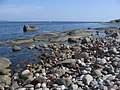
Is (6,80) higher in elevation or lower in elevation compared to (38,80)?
lower

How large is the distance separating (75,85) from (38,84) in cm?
173

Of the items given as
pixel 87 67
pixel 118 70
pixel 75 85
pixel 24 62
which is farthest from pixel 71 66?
pixel 24 62

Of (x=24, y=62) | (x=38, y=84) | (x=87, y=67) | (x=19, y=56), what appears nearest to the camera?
(x=38, y=84)

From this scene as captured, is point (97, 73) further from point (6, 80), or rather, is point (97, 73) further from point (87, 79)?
point (6, 80)

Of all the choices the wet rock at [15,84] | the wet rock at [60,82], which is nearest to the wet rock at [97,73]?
the wet rock at [60,82]

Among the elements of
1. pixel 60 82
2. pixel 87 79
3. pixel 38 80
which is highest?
pixel 87 79

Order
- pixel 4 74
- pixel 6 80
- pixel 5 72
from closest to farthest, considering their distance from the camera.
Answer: pixel 6 80
pixel 4 74
pixel 5 72

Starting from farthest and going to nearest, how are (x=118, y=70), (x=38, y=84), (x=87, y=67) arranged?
1. (x=87, y=67)
2. (x=118, y=70)
3. (x=38, y=84)

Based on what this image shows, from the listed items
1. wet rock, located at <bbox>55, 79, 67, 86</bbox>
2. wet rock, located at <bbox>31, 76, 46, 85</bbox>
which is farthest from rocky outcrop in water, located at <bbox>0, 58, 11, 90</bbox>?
wet rock, located at <bbox>55, 79, 67, 86</bbox>

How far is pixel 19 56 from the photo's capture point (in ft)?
67.9

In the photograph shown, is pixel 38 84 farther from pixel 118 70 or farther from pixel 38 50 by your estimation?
pixel 38 50

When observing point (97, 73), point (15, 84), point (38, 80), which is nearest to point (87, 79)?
point (97, 73)

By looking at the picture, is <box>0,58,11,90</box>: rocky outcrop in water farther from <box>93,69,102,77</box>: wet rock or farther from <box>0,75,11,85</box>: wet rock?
<box>93,69,102,77</box>: wet rock

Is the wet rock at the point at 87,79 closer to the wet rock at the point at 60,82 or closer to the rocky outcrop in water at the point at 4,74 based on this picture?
the wet rock at the point at 60,82
